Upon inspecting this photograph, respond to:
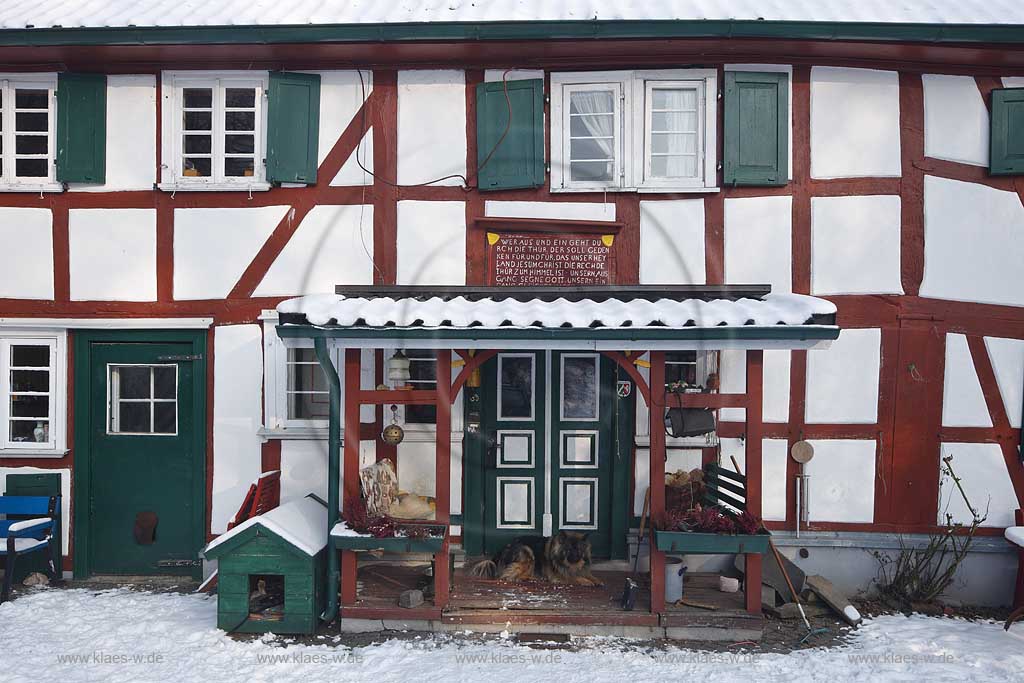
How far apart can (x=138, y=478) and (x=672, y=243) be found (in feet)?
20.8

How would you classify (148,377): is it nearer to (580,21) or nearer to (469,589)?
(469,589)

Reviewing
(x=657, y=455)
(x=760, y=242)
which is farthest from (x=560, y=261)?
(x=657, y=455)

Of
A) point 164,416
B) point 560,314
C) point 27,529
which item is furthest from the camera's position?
point 164,416

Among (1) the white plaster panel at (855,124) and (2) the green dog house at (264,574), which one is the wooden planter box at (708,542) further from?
(1) the white plaster panel at (855,124)

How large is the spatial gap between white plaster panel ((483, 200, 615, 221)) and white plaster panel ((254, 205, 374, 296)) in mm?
1348

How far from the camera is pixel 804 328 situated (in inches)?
210

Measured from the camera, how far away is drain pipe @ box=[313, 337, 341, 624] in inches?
229

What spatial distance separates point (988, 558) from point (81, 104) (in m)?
10.7

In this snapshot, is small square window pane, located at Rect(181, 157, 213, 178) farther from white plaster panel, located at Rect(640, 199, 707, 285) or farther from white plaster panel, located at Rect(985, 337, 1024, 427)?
white plaster panel, located at Rect(985, 337, 1024, 427)

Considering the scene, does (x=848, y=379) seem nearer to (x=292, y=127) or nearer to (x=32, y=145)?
(x=292, y=127)

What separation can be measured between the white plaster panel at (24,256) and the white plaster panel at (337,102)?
10.4 feet

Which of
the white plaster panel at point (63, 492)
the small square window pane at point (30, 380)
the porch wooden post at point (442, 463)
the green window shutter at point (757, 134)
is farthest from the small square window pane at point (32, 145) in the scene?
the green window shutter at point (757, 134)

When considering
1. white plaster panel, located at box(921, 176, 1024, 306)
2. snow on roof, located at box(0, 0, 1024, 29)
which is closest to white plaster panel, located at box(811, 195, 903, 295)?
white plaster panel, located at box(921, 176, 1024, 306)

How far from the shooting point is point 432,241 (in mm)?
7055
